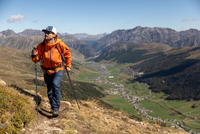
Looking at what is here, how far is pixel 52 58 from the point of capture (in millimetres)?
8742

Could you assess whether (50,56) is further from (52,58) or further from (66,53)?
(66,53)

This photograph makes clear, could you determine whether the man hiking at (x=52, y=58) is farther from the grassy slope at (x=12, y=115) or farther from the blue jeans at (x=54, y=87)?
the grassy slope at (x=12, y=115)

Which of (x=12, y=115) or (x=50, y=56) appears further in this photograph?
(x=50, y=56)

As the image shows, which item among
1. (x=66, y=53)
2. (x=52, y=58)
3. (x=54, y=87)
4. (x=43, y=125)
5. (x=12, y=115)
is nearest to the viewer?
(x=12, y=115)

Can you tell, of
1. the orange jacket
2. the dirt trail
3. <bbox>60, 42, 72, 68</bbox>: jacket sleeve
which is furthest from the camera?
<bbox>60, 42, 72, 68</bbox>: jacket sleeve

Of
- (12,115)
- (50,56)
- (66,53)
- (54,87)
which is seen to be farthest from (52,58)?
(12,115)

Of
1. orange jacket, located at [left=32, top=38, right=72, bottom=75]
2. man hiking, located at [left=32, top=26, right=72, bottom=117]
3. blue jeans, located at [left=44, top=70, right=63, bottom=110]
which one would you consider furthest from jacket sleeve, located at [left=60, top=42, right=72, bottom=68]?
blue jeans, located at [left=44, top=70, right=63, bottom=110]

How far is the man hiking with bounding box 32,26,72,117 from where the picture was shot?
880 centimetres

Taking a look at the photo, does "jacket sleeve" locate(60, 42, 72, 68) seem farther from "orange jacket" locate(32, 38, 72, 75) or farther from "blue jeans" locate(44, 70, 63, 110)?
"blue jeans" locate(44, 70, 63, 110)

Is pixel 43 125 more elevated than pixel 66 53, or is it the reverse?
pixel 66 53

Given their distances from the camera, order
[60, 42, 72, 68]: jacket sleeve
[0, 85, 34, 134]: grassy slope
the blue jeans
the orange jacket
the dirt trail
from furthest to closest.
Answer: [60, 42, 72, 68]: jacket sleeve → the blue jeans → the orange jacket → the dirt trail → [0, 85, 34, 134]: grassy slope

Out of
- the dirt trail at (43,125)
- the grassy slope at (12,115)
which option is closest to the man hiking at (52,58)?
the dirt trail at (43,125)

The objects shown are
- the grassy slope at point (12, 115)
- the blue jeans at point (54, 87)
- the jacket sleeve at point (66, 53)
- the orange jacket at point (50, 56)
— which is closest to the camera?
the grassy slope at point (12, 115)

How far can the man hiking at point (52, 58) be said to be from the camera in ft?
28.9
